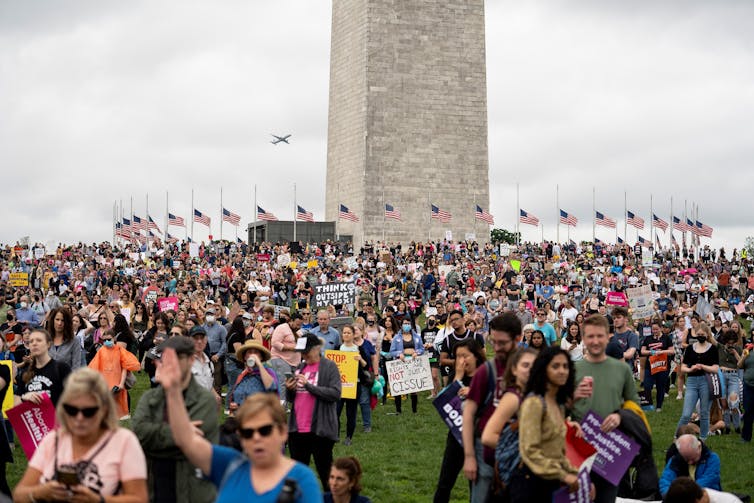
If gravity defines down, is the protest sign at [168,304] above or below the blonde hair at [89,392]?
above

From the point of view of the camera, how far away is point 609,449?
255 inches

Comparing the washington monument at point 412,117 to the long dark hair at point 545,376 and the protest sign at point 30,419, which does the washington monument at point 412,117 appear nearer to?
the protest sign at point 30,419

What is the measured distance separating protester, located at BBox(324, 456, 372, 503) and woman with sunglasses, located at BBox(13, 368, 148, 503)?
93.5 inches

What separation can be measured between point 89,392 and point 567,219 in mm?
44641

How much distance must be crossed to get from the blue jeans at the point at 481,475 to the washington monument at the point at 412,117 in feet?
145

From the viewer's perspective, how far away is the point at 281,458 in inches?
175

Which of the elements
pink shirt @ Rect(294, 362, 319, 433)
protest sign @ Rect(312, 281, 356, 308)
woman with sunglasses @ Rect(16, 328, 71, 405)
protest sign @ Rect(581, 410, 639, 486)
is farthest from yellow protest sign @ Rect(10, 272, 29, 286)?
protest sign @ Rect(581, 410, 639, 486)

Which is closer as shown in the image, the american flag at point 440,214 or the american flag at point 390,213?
the american flag at point 390,213

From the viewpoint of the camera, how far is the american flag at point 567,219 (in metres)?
48.0

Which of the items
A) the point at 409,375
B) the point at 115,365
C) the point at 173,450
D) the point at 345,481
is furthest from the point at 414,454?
A: the point at 173,450

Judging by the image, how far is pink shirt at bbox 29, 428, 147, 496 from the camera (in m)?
4.69

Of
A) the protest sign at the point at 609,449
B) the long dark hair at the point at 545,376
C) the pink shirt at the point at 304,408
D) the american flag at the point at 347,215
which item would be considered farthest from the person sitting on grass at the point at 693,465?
the american flag at the point at 347,215

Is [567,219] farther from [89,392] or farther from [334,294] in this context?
[89,392]

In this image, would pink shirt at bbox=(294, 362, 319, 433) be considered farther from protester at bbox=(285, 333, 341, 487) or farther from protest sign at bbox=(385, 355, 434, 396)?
protest sign at bbox=(385, 355, 434, 396)
